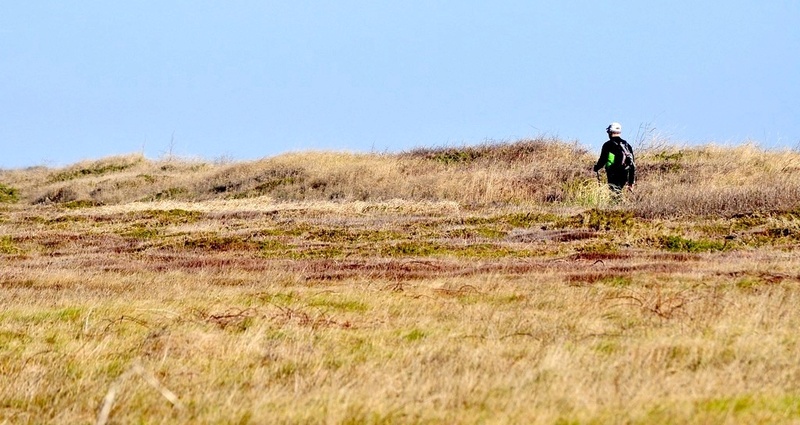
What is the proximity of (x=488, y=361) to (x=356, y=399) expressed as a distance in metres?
1.46

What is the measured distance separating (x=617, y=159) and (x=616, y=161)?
104mm

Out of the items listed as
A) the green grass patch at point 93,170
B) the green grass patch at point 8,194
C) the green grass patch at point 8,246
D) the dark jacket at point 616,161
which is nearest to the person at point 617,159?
the dark jacket at point 616,161

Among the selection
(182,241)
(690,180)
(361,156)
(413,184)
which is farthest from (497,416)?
(361,156)

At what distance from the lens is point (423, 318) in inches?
401

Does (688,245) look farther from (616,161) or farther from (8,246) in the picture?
(8,246)

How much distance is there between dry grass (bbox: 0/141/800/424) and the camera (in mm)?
6703

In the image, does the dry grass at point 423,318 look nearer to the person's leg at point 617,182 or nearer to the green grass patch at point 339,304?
the green grass patch at point 339,304

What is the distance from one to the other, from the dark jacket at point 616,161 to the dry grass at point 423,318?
0.84m

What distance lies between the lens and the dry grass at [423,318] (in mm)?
6703

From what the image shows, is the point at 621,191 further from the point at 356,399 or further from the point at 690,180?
the point at 356,399

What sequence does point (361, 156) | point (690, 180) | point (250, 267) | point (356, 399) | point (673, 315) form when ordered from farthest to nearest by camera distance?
point (361, 156)
point (690, 180)
point (250, 267)
point (673, 315)
point (356, 399)

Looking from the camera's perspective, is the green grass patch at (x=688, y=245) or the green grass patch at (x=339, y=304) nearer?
the green grass patch at (x=339, y=304)

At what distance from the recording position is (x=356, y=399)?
6.72 m

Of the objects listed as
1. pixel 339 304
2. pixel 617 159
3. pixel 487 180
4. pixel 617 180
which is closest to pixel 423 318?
pixel 339 304
